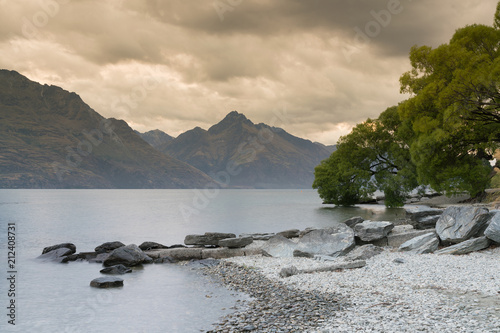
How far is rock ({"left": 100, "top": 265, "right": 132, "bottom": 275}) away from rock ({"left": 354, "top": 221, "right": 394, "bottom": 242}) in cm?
1314

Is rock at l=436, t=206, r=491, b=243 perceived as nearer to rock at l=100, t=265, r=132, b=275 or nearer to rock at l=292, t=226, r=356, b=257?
rock at l=292, t=226, r=356, b=257

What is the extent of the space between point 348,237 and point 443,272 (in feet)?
22.6

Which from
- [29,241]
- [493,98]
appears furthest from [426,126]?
[29,241]

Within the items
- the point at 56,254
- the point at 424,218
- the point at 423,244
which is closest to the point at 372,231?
the point at 423,244

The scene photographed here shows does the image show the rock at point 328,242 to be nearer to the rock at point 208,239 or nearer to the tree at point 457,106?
the rock at point 208,239

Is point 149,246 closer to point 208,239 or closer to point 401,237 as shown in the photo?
point 208,239

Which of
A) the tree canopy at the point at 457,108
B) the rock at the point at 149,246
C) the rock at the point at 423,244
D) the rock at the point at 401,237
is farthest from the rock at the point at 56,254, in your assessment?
the tree canopy at the point at 457,108

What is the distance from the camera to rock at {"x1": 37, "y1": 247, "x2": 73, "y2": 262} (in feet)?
81.2

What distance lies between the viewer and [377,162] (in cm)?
6738

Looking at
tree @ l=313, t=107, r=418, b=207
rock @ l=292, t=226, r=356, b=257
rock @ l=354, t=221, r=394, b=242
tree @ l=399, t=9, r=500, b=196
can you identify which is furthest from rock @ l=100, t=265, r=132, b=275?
tree @ l=313, t=107, r=418, b=207

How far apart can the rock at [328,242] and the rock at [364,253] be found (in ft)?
1.85

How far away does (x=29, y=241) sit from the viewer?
35.1m

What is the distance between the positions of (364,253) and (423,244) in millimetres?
3077

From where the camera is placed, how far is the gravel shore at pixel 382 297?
28.2ft
